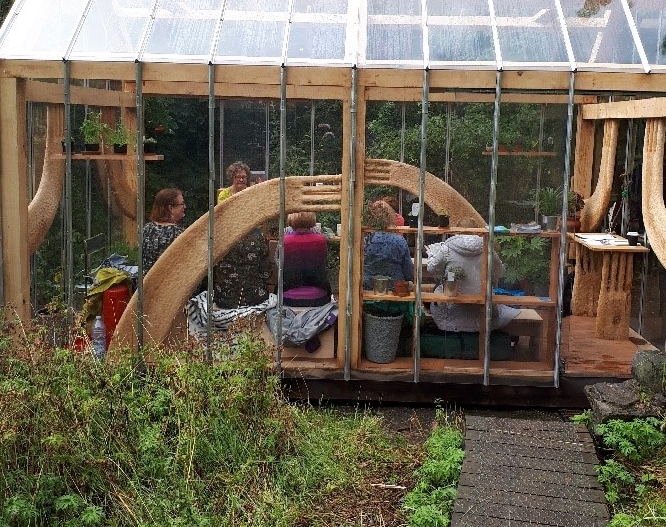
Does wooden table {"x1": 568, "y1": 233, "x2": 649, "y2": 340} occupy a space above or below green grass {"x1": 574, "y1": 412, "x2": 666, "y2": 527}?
above

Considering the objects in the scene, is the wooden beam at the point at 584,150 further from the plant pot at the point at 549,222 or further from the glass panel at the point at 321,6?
the glass panel at the point at 321,6

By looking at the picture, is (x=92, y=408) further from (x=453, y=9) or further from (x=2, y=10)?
(x=2, y=10)

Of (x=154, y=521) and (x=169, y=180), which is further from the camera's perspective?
(x=169, y=180)

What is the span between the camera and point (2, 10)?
1573 cm

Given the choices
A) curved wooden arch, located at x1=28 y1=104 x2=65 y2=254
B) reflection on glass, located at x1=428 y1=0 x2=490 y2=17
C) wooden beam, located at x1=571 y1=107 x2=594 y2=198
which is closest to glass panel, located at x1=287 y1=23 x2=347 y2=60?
reflection on glass, located at x1=428 y1=0 x2=490 y2=17

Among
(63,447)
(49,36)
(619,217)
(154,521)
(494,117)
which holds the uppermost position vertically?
(49,36)

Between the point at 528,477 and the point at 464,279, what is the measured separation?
2.39 metres

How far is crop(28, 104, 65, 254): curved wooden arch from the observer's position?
8.31m

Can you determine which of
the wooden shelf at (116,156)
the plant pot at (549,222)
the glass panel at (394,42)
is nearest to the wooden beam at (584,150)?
the plant pot at (549,222)

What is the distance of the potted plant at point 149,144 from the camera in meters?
8.06

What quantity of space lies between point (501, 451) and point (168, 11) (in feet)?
15.7

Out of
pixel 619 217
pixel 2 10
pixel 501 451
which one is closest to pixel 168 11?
pixel 501 451

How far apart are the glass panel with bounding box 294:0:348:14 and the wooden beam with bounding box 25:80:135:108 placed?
1.69 meters

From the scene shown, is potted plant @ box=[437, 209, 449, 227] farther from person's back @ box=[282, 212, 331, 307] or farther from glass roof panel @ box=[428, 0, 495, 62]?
glass roof panel @ box=[428, 0, 495, 62]
